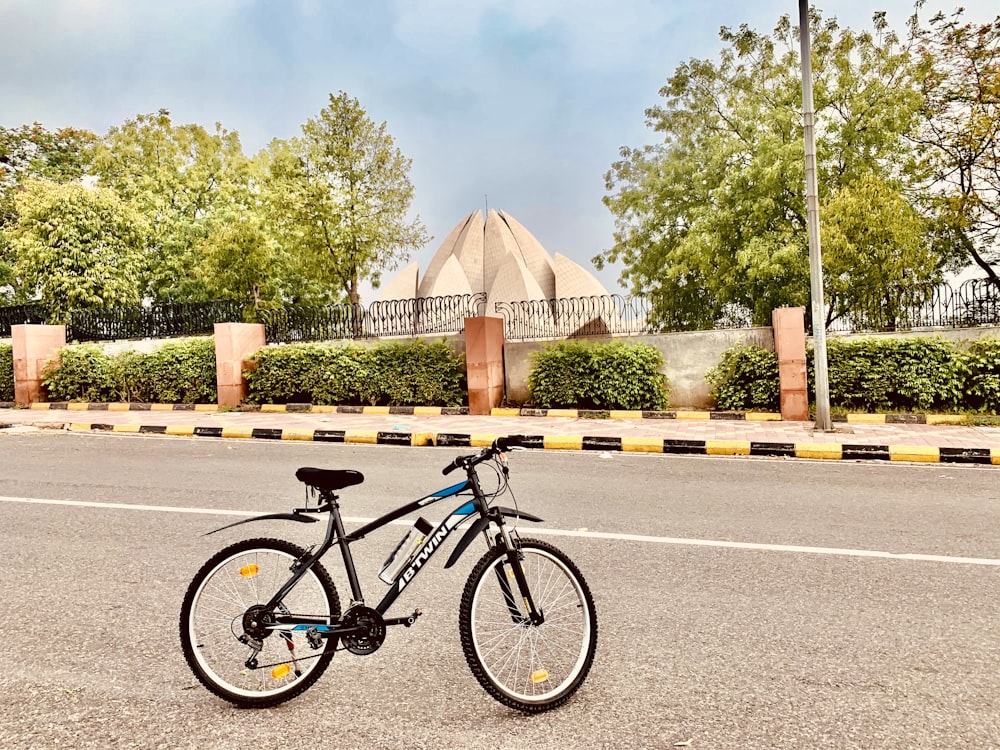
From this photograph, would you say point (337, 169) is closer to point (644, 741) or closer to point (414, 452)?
point (414, 452)

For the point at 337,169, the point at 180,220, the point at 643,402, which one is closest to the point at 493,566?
the point at 643,402

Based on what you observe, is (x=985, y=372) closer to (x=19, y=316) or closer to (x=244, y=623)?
(x=244, y=623)

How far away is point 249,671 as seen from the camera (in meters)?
3.34

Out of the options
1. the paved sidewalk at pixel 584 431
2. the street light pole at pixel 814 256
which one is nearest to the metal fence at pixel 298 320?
the paved sidewalk at pixel 584 431

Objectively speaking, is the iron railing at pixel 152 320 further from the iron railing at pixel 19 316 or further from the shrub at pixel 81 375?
the iron railing at pixel 19 316

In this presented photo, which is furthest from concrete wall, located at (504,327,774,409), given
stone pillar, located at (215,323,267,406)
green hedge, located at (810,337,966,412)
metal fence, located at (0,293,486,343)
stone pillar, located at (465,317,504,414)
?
stone pillar, located at (215,323,267,406)

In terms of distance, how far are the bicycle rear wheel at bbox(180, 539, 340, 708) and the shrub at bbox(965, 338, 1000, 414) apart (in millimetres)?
12926

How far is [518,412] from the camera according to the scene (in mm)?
15273

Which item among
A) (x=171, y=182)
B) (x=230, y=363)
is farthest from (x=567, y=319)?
(x=171, y=182)

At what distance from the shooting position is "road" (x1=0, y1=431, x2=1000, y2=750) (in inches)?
118

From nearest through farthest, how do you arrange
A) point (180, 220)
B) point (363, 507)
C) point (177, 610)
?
point (177, 610) → point (363, 507) → point (180, 220)

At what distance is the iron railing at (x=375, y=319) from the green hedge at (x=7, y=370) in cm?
702

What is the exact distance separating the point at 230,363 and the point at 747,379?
37.0 ft

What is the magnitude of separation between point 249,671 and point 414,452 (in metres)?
7.85
